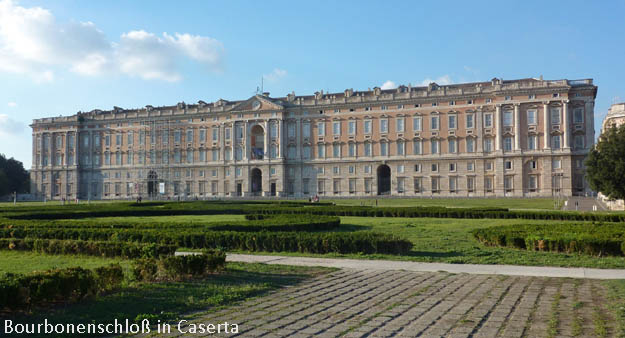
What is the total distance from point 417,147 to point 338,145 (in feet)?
39.8

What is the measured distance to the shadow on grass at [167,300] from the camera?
7367 millimetres

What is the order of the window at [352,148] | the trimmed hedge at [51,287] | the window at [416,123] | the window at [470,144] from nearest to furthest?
the trimmed hedge at [51,287], the window at [470,144], the window at [416,123], the window at [352,148]

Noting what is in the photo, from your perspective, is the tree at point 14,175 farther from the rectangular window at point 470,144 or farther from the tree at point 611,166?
the tree at point 611,166

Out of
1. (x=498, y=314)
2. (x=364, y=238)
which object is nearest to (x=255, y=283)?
(x=498, y=314)

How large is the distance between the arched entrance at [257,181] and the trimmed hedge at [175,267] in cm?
7214

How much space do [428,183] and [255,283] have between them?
217 feet

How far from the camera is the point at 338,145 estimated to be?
79250mm

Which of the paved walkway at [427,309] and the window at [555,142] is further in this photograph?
the window at [555,142]

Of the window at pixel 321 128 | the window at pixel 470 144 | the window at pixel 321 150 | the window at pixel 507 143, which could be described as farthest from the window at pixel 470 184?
the window at pixel 321 128

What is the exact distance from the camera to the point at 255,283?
10.2 metres

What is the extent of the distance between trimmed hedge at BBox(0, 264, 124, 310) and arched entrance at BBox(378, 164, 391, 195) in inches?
2770

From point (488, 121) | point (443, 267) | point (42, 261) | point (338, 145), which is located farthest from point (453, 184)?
point (42, 261)

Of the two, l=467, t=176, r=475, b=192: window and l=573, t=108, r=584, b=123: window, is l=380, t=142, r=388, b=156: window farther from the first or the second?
l=573, t=108, r=584, b=123: window

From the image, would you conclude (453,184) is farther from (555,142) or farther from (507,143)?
(555,142)
